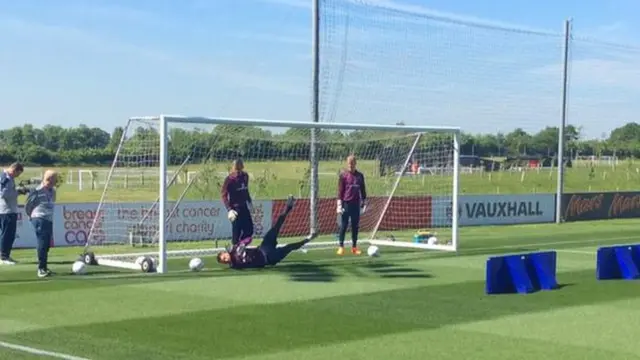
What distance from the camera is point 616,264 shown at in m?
15.8

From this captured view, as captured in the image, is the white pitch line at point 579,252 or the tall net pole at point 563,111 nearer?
the white pitch line at point 579,252

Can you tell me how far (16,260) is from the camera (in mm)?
18453

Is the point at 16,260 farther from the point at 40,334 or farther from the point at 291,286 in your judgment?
the point at 40,334

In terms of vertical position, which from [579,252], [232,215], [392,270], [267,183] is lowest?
[579,252]

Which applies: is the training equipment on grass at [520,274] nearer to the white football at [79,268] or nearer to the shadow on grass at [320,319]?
the shadow on grass at [320,319]

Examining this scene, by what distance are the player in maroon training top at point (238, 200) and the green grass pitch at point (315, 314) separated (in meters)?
1.01

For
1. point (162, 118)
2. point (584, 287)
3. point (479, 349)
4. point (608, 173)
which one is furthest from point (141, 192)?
point (608, 173)

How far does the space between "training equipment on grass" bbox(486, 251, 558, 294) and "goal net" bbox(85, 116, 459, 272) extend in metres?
5.76

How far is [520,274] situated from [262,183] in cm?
1243

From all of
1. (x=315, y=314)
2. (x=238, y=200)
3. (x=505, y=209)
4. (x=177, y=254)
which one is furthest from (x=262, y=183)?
(x=315, y=314)

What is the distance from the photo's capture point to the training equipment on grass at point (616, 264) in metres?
15.6

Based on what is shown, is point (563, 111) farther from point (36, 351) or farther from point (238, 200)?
point (36, 351)

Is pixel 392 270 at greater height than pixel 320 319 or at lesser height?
lesser

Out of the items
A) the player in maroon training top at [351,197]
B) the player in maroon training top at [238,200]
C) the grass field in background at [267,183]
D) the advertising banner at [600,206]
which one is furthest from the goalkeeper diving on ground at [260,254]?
the advertising banner at [600,206]
